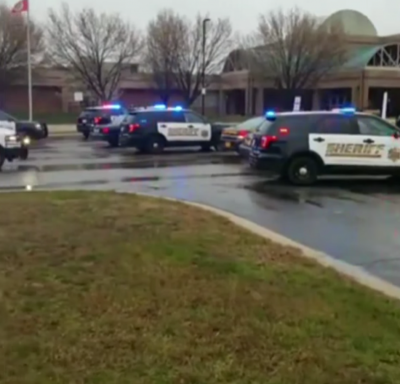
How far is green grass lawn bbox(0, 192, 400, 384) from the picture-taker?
411cm

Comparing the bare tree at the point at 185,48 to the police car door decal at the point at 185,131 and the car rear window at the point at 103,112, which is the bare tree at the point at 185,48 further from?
the police car door decal at the point at 185,131

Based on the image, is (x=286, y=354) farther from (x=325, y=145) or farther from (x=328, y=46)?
(x=328, y=46)

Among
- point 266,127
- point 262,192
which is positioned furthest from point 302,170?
point 262,192

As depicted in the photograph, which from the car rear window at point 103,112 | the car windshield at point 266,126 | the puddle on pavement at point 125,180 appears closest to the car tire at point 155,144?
the puddle on pavement at point 125,180

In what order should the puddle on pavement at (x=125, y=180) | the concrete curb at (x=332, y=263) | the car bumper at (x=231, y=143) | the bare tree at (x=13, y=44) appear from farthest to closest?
the bare tree at (x=13, y=44), the car bumper at (x=231, y=143), the puddle on pavement at (x=125, y=180), the concrete curb at (x=332, y=263)

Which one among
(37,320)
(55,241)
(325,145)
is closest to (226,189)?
(325,145)

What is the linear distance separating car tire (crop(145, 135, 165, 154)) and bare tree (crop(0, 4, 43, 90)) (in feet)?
95.4

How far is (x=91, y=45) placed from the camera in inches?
2074

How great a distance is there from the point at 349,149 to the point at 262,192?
2.61 meters

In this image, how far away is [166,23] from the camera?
5206cm

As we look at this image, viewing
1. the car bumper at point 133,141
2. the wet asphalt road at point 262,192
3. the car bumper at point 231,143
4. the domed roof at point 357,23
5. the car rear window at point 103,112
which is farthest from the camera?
the domed roof at point 357,23

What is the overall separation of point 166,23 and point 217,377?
5011 cm

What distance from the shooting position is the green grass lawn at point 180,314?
411 cm

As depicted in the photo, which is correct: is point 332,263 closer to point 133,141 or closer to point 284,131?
point 284,131
